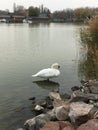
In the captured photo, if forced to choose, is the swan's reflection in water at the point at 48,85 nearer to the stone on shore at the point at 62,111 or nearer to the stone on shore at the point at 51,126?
the stone on shore at the point at 62,111

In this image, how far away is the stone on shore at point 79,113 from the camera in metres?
8.77

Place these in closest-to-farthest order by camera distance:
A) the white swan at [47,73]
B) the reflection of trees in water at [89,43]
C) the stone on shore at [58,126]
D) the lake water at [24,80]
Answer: the stone on shore at [58,126] → the lake water at [24,80] → the white swan at [47,73] → the reflection of trees in water at [89,43]

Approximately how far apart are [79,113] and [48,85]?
6.62 metres

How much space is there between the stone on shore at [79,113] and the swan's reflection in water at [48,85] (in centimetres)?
525

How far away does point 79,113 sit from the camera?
8844 mm

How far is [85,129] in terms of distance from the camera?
Result: 8023 mm

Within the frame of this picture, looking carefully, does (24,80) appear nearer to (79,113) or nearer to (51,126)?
(79,113)

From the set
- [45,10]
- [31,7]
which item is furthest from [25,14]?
[45,10]

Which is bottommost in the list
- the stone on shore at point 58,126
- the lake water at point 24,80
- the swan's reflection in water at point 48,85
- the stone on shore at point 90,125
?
the swan's reflection in water at point 48,85

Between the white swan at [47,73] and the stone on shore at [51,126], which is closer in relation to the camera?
the stone on shore at [51,126]

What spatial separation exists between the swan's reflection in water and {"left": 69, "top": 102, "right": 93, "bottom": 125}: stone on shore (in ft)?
17.2

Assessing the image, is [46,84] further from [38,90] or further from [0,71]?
[0,71]

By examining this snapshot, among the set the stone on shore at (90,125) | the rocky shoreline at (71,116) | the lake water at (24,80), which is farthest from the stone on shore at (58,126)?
the lake water at (24,80)

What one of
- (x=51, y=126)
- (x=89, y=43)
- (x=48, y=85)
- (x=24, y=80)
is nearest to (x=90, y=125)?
(x=51, y=126)
